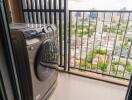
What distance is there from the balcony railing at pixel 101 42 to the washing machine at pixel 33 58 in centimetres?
77

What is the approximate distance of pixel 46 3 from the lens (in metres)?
2.09

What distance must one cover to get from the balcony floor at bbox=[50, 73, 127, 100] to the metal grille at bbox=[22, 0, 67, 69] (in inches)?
17.1

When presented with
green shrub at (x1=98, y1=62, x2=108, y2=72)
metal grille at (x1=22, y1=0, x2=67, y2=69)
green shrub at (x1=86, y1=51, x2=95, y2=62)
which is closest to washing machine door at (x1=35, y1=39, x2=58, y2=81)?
metal grille at (x1=22, y1=0, x2=67, y2=69)

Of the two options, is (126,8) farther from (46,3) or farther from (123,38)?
(46,3)

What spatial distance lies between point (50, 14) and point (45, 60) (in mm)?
1036

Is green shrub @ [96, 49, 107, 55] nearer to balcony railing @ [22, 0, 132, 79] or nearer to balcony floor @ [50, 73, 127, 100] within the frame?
balcony railing @ [22, 0, 132, 79]

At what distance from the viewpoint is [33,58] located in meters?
1.14

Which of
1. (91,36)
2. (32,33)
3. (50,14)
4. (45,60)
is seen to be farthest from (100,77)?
(32,33)

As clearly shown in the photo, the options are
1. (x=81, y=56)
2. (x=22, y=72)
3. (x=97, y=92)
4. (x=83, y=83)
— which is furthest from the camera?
(x=81, y=56)


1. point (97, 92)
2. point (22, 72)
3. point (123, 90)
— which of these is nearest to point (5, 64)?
point (22, 72)

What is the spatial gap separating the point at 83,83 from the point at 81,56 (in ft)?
1.74

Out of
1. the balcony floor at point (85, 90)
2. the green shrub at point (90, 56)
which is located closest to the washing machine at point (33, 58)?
the balcony floor at point (85, 90)

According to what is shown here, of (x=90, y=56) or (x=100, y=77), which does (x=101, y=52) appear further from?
(x=100, y=77)

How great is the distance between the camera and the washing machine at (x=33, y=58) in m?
1.04
